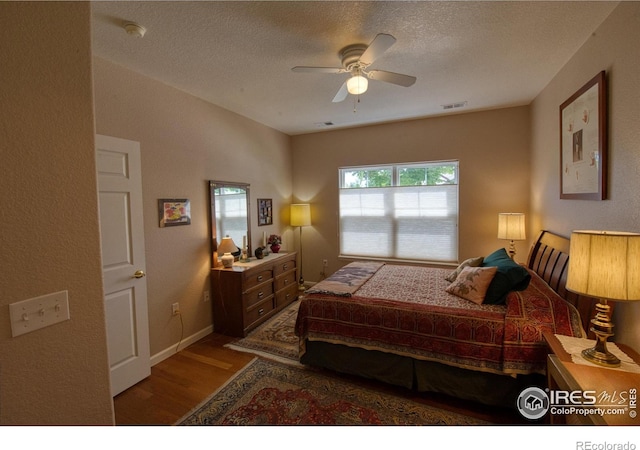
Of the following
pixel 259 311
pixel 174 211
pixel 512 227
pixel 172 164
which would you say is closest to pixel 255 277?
pixel 259 311

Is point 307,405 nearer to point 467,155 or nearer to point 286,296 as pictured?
point 286,296

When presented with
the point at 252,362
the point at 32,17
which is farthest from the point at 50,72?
the point at 252,362

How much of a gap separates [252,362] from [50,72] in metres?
2.49

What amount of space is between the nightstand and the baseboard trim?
3.08 m

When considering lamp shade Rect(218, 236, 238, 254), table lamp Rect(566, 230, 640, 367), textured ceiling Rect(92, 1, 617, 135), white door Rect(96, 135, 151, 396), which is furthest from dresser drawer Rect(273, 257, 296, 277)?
table lamp Rect(566, 230, 640, 367)

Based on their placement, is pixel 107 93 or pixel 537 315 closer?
pixel 537 315

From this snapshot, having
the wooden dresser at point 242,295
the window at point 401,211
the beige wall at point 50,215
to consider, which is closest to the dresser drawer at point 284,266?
the wooden dresser at point 242,295

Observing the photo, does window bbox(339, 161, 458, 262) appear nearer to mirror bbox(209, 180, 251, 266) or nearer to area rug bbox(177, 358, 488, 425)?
mirror bbox(209, 180, 251, 266)

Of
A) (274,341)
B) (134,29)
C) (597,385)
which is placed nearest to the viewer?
(597,385)

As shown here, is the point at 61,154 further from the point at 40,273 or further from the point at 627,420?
the point at 627,420

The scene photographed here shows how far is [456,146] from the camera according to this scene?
12.7ft

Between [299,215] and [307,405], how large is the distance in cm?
301

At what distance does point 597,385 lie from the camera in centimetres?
120

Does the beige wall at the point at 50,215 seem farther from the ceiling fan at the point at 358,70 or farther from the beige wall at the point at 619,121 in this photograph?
the beige wall at the point at 619,121
